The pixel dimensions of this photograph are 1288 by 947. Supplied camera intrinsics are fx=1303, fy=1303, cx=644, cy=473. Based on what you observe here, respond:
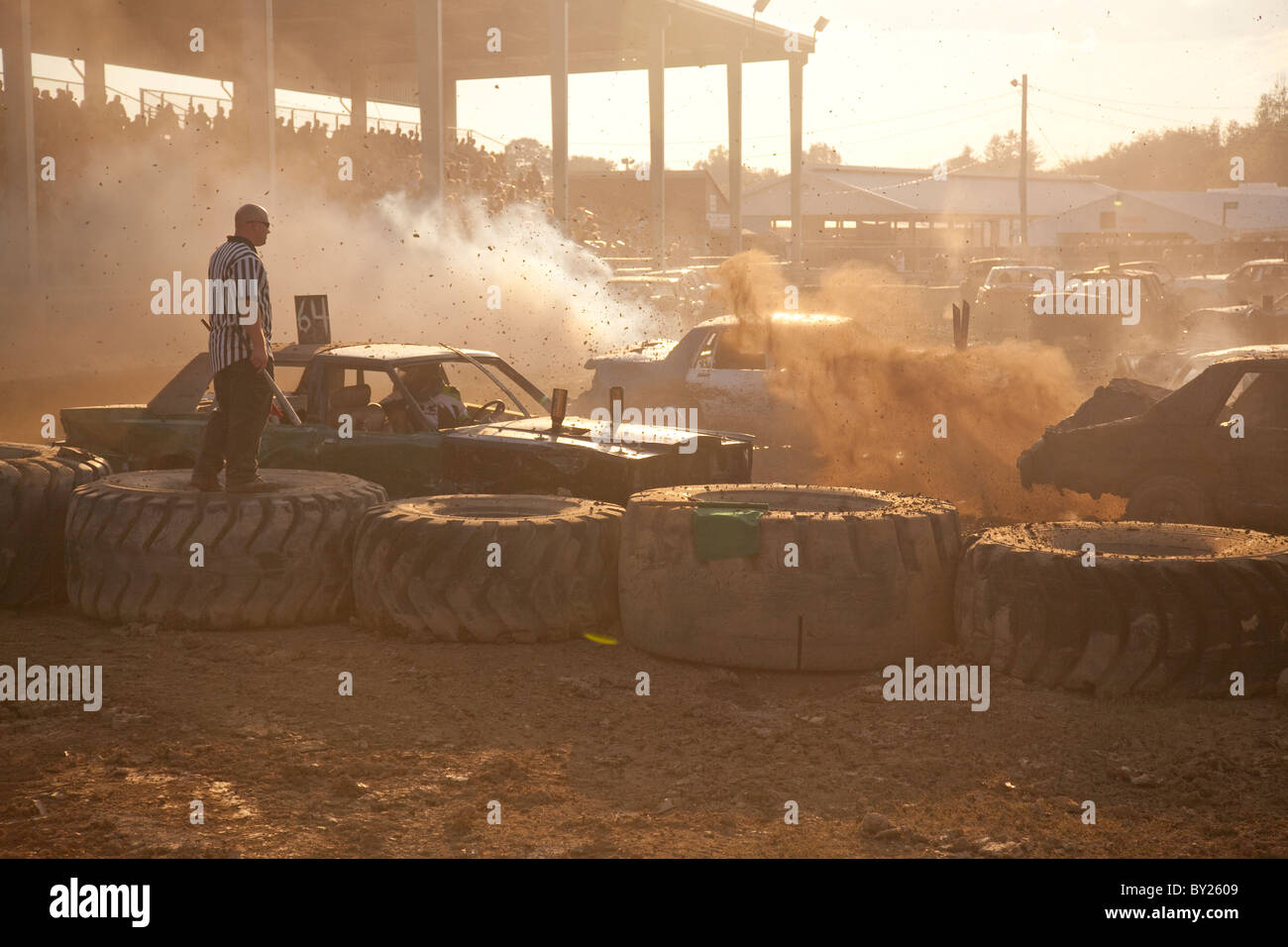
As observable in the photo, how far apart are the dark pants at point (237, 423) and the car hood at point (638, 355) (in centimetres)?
627

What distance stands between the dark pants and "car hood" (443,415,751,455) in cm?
126

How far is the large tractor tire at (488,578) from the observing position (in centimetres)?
628

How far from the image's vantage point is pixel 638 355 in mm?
13383

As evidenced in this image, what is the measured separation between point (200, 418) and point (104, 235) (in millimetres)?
18053

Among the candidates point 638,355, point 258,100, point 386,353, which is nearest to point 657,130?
point 258,100

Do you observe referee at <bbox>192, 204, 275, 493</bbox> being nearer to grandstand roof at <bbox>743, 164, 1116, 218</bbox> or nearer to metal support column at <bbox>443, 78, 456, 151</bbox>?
metal support column at <bbox>443, 78, 456, 151</bbox>

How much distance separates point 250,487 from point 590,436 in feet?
6.83

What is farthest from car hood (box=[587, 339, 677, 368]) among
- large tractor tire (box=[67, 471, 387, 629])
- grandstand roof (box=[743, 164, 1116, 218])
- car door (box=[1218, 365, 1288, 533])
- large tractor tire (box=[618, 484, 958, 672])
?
grandstand roof (box=[743, 164, 1116, 218])

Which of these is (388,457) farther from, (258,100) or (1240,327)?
(258,100)

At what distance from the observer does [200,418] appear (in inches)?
339

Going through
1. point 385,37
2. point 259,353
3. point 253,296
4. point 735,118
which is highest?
point 385,37

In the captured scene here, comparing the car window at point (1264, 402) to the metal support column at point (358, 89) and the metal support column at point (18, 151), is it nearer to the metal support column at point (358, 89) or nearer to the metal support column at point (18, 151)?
the metal support column at point (18, 151)

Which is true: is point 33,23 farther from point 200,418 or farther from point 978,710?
point 978,710
